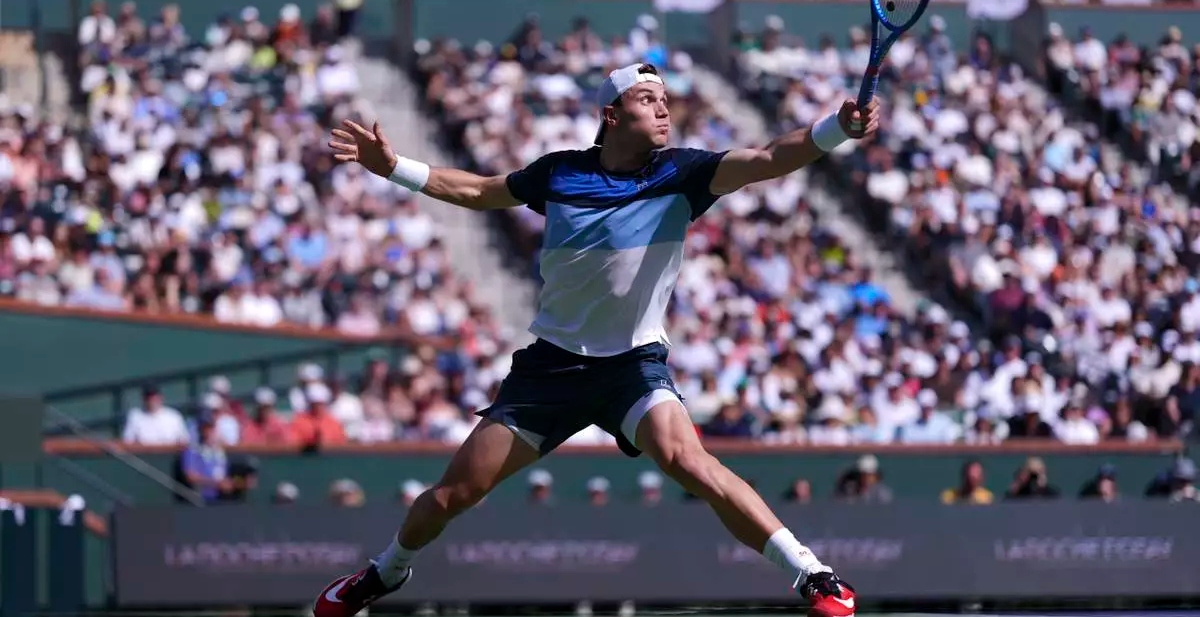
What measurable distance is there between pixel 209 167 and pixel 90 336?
8.66ft

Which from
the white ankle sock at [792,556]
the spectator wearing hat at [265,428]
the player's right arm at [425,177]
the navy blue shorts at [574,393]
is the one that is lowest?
the spectator wearing hat at [265,428]

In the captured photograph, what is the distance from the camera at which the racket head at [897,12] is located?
8.48 metres

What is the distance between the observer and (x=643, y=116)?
902cm

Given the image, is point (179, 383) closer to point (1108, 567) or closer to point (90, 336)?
point (90, 336)

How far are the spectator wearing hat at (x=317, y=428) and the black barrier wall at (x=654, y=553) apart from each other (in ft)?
4.38

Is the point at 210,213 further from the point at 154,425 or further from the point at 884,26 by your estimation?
the point at 884,26

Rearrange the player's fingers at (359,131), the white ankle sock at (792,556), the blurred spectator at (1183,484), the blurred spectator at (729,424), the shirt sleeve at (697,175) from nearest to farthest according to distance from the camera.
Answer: the white ankle sock at (792,556)
the shirt sleeve at (697,175)
the player's fingers at (359,131)
the blurred spectator at (1183,484)
the blurred spectator at (729,424)

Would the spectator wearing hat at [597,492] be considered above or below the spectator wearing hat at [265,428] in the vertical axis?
below

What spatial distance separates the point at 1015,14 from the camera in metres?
30.1

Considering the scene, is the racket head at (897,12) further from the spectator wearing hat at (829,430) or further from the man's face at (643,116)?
the spectator wearing hat at (829,430)

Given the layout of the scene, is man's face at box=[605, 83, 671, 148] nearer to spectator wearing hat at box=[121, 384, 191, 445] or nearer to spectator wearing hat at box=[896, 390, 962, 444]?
spectator wearing hat at box=[121, 384, 191, 445]

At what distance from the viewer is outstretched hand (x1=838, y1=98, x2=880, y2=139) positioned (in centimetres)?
837

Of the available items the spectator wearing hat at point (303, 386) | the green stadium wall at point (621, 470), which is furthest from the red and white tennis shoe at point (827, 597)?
the spectator wearing hat at point (303, 386)

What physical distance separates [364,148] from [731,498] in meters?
2.20
